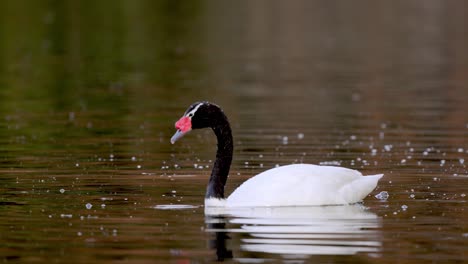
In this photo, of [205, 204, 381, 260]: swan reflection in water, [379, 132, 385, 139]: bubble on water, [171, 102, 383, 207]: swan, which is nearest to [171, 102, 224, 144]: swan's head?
[171, 102, 383, 207]: swan

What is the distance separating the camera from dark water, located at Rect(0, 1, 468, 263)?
13508 mm

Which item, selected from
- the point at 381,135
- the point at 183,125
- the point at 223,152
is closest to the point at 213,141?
the point at 381,135

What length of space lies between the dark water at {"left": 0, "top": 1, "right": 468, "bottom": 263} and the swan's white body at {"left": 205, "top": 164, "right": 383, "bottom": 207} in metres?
0.14

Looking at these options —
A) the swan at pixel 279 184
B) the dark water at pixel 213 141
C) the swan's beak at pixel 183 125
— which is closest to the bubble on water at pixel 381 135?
the dark water at pixel 213 141

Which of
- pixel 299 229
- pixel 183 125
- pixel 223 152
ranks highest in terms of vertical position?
pixel 183 125

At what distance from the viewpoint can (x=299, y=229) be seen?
14.1 m

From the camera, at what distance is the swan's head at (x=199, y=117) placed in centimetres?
1577

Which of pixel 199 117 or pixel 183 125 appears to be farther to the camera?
pixel 199 117

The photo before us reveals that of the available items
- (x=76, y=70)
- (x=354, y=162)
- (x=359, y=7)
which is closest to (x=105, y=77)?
(x=76, y=70)

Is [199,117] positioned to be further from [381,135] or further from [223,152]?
[381,135]

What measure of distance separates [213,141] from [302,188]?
751 cm

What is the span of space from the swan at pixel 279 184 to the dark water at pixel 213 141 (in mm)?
160

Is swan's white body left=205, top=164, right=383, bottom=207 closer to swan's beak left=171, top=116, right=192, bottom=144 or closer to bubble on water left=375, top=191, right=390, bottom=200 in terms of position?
bubble on water left=375, top=191, right=390, bottom=200

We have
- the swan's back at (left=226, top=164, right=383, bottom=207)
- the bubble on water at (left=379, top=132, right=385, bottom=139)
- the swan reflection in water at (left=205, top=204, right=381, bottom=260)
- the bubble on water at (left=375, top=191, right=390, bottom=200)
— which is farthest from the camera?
the bubble on water at (left=379, top=132, right=385, bottom=139)
